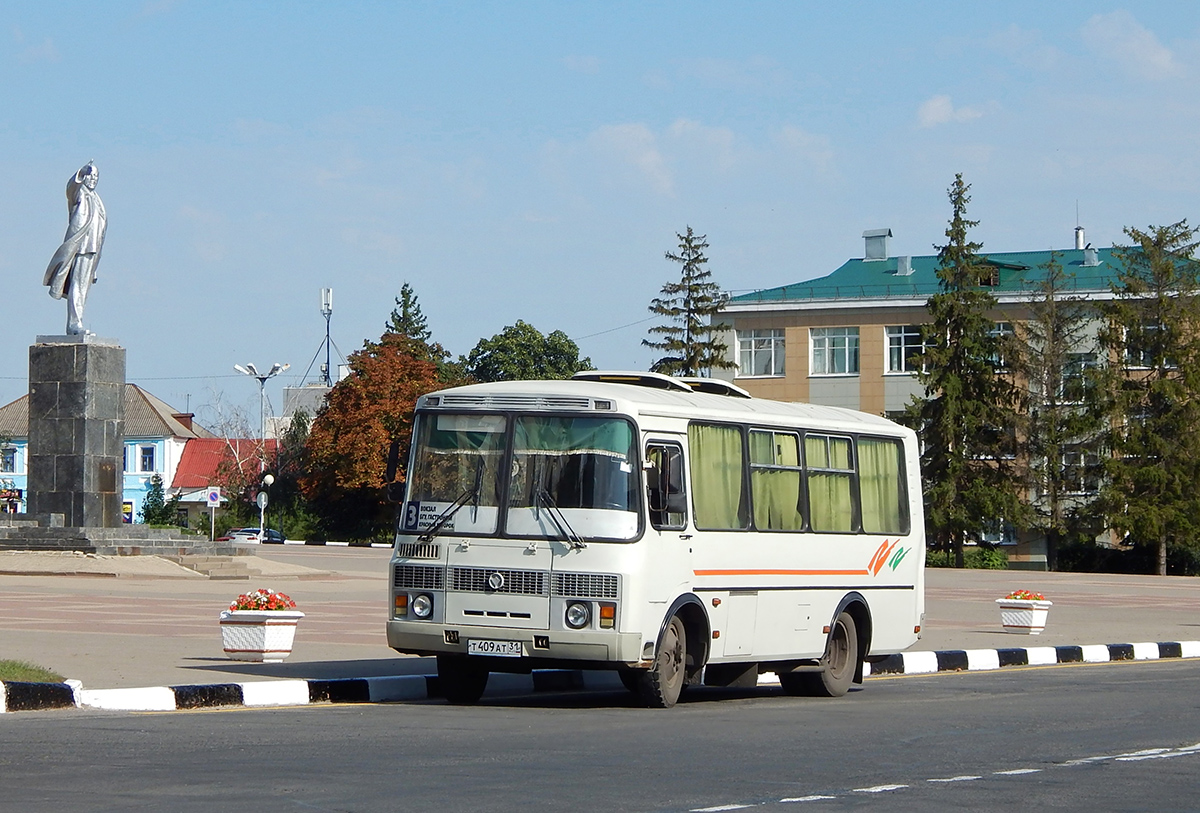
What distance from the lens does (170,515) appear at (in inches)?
3135

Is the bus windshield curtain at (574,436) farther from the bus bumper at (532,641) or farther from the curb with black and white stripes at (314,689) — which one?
the curb with black and white stripes at (314,689)

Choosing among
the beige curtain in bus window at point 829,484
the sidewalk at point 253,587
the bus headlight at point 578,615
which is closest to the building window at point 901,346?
the sidewalk at point 253,587

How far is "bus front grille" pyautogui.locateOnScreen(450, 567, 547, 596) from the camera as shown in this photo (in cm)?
1391

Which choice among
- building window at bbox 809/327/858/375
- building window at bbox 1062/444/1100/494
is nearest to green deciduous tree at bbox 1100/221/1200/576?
building window at bbox 1062/444/1100/494

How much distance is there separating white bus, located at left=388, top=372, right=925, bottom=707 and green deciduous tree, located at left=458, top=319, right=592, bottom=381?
94831 mm

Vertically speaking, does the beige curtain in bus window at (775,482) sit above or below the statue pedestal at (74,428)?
below

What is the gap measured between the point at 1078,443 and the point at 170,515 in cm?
3991

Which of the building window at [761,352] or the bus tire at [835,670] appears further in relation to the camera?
the building window at [761,352]

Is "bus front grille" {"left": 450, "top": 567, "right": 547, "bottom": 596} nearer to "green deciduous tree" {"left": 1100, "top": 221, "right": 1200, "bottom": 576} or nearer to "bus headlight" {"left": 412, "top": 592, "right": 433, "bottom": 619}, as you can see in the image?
"bus headlight" {"left": 412, "top": 592, "right": 433, "bottom": 619}

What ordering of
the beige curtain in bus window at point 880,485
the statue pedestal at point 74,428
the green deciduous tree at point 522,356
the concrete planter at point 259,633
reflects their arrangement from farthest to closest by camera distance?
1. the green deciduous tree at point 522,356
2. the statue pedestal at point 74,428
3. the beige curtain in bus window at point 880,485
4. the concrete planter at point 259,633

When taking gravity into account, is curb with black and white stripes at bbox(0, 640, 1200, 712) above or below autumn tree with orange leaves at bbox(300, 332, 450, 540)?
below

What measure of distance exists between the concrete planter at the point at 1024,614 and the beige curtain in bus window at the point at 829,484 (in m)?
10.3

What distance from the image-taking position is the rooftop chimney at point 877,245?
8369cm

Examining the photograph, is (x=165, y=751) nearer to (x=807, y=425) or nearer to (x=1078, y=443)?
(x=807, y=425)
